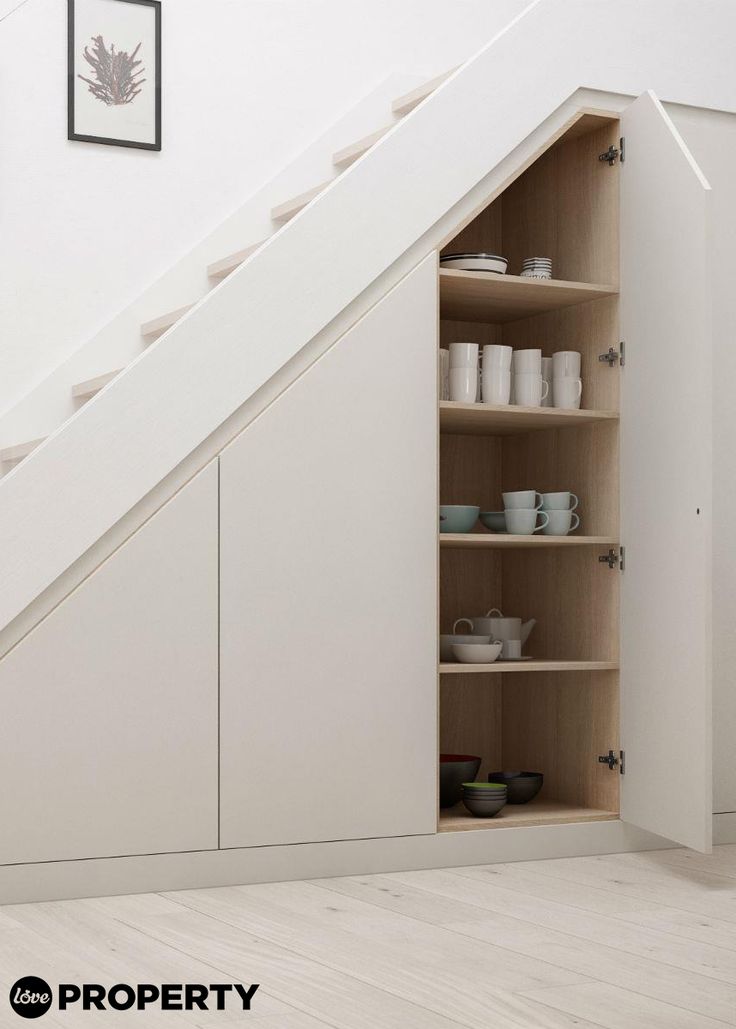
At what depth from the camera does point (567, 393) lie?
3.50 meters

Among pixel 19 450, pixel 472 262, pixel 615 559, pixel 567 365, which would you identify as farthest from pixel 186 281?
pixel 615 559

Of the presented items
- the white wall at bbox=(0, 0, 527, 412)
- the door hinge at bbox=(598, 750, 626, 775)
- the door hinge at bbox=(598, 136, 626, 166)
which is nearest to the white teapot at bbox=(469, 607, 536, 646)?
the door hinge at bbox=(598, 750, 626, 775)

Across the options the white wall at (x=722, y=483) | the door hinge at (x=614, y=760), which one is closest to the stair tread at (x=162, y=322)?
the white wall at (x=722, y=483)

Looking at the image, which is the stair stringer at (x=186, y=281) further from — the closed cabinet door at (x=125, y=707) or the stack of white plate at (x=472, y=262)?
the closed cabinet door at (x=125, y=707)

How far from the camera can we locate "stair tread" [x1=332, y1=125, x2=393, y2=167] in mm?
3527

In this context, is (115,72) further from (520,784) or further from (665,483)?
(520,784)

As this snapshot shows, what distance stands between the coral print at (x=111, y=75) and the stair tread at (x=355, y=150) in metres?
0.61

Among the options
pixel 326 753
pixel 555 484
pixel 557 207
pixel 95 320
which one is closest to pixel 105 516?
pixel 326 753

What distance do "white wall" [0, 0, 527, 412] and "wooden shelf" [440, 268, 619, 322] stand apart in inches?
31.2

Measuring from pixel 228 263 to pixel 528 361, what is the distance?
85cm

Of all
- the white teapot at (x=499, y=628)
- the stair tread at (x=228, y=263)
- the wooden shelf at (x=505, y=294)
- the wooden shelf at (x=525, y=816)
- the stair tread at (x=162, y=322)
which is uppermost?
the stair tread at (x=228, y=263)

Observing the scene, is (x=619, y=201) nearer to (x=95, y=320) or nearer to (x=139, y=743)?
(x=95, y=320)

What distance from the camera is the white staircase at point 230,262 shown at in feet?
11.4

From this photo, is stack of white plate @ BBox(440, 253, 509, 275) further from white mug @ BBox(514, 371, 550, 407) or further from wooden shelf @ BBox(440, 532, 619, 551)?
wooden shelf @ BBox(440, 532, 619, 551)
